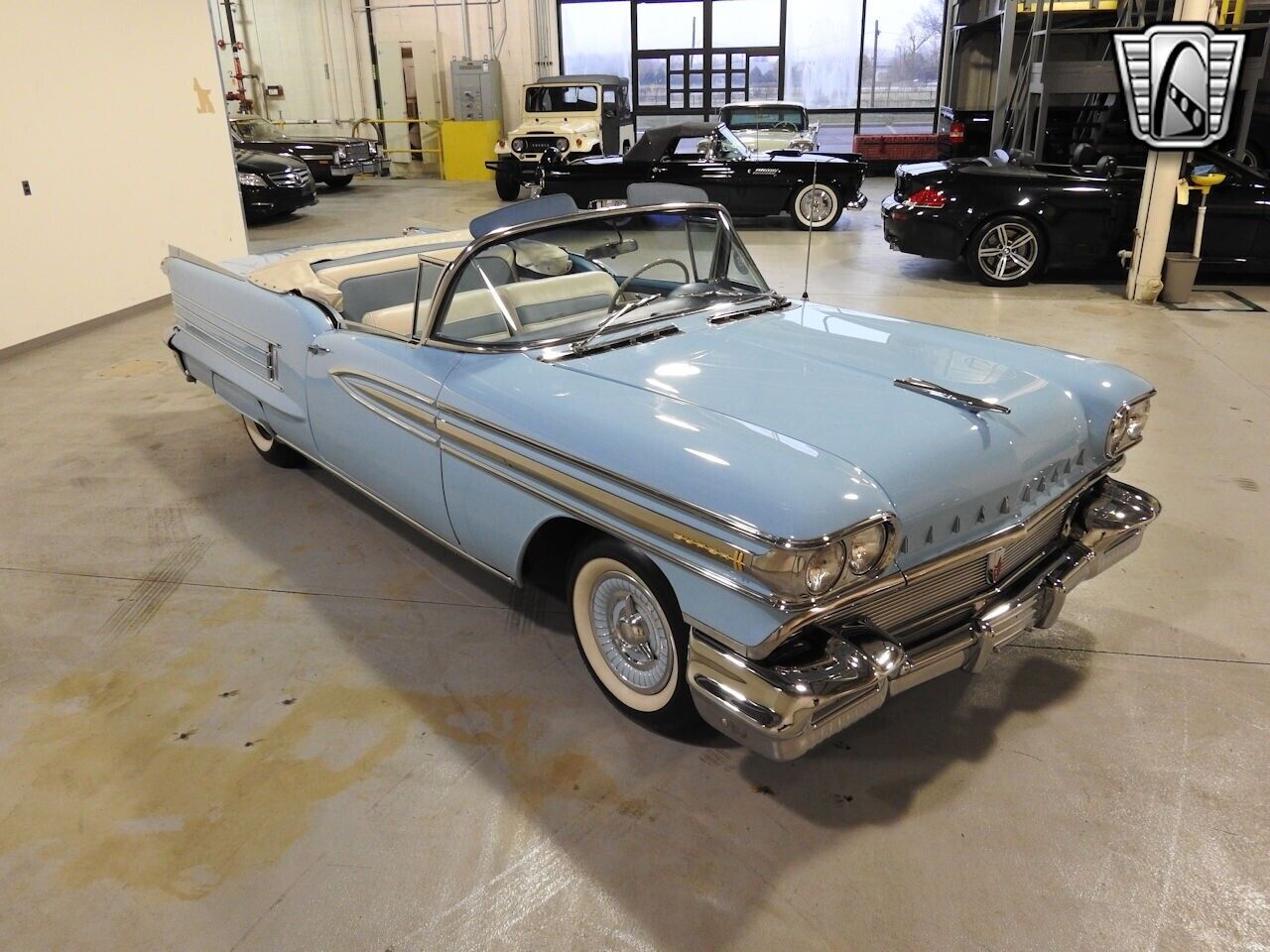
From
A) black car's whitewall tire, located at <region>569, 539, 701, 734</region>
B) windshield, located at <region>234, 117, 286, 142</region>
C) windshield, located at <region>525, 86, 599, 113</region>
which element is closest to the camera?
black car's whitewall tire, located at <region>569, 539, 701, 734</region>

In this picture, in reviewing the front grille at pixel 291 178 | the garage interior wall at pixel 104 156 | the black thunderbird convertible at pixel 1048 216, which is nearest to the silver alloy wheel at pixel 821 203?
the black thunderbird convertible at pixel 1048 216

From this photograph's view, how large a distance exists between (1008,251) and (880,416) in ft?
21.9

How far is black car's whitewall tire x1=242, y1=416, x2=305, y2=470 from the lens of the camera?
4.41m

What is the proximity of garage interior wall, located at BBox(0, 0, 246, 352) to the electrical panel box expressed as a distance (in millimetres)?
8672

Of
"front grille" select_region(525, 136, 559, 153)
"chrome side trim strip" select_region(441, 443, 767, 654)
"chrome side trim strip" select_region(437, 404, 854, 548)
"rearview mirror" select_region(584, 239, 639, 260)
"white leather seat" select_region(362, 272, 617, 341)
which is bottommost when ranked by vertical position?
"chrome side trim strip" select_region(441, 443, 767, 654)

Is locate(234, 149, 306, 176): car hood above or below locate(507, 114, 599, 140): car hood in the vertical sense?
below

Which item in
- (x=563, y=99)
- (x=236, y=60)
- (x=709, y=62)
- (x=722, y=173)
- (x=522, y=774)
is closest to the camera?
(x=522, y=774)

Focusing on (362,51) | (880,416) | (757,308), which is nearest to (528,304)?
(757,308)

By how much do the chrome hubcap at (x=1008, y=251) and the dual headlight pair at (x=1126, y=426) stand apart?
5862 millimetres

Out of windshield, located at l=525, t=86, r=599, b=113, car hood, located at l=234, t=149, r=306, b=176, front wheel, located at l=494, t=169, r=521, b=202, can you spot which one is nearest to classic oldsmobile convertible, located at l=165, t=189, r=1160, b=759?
car hood, located at l=234, t=149, r=306, b=176

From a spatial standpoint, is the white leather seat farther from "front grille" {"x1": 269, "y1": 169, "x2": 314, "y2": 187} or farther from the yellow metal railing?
"front grille" {"x1": 269, "y1": 169, "x2": 314, "y2": 187}

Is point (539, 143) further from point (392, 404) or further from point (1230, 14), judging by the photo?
point (392, 404)

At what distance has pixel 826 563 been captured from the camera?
6.64 ft

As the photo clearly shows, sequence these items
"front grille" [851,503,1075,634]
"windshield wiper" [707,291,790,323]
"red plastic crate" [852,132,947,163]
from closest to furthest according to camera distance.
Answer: "front grille" [851,503,1075,634], "windshield wiper" [707,291,790,323], "red plastic crate" [852,132,947,163]
